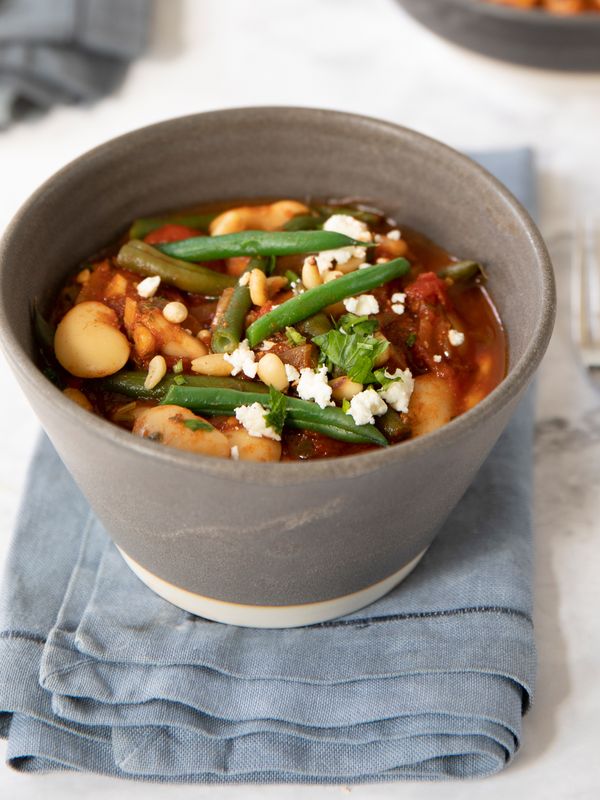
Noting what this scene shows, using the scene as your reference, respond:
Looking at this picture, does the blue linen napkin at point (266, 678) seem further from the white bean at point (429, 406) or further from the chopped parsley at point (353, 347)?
the chopped parsley at point (353, 347)

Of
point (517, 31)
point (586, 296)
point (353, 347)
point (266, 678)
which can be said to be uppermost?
point (517, 31)

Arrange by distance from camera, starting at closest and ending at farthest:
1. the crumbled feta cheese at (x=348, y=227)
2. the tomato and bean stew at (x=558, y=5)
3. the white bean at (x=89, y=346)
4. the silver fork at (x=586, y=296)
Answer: the white bean at (x=89, y=346), the crumbled feta cheese at (x=348, y=227), the silver fork at (x=586, y=296), the tomato and bean stew at (x=558, y=5)

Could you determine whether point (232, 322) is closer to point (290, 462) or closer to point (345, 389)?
point (345, 389)

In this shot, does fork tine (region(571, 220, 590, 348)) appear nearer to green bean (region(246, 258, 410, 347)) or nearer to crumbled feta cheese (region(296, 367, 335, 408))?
green bean (region(246, 258, 410, 347))

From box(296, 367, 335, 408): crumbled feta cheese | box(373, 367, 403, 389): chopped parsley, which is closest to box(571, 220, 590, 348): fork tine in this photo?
box(373, 367, 403, 389): chopped parsley

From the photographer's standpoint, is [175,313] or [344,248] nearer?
[175,313]

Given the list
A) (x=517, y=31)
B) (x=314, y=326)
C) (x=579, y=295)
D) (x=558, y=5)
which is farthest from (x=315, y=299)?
(x=558, y=5)

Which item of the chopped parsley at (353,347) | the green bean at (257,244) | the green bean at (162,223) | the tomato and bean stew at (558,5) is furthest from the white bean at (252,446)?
the tomato and bean stew at (558,5)
